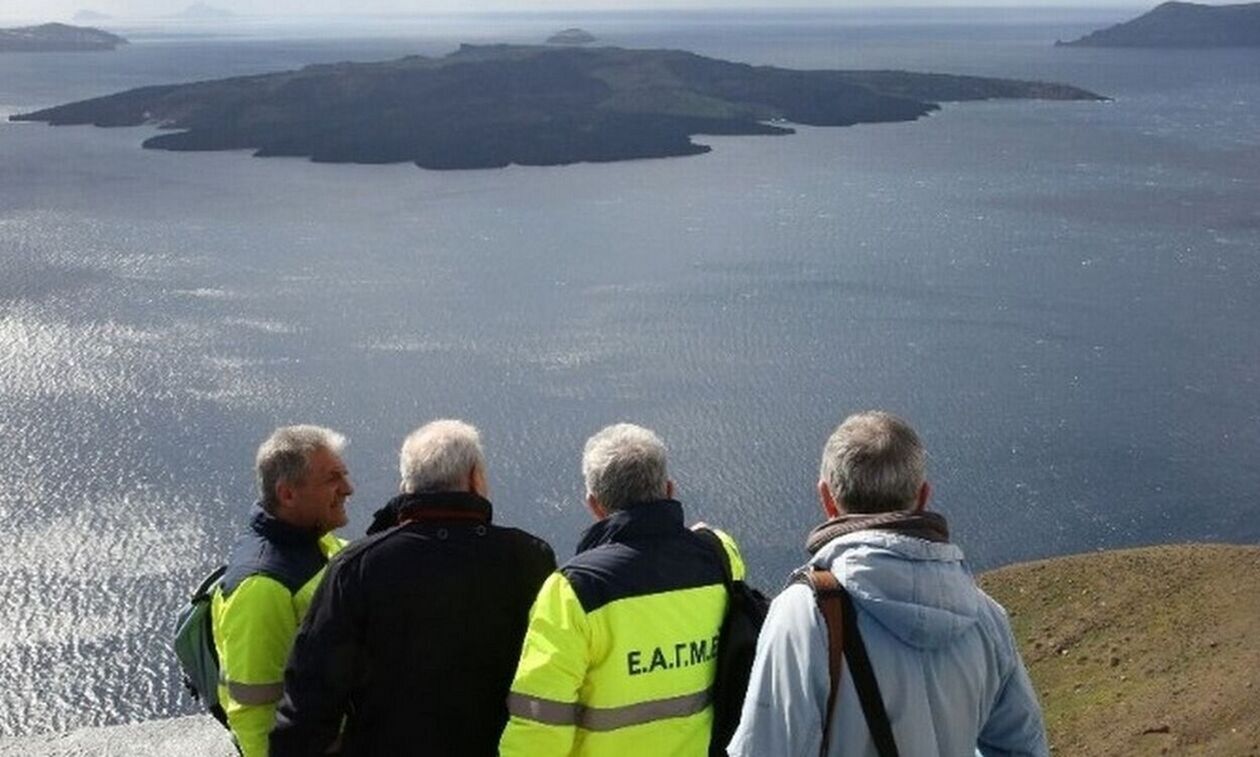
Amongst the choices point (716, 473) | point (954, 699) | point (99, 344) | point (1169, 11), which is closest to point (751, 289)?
point (716, 473)

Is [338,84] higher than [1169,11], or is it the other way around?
[1169,11]

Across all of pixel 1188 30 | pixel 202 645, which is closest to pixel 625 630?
pixel 202 645

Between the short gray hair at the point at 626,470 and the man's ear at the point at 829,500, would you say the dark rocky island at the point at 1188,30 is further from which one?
the man's ear at the point at 829,500

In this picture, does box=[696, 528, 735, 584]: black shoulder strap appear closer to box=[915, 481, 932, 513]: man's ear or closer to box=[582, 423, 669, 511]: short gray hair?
box=[582, 423, 669, 511]: short gray hair

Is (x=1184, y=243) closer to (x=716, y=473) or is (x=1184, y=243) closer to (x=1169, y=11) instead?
(x=716, y=473)

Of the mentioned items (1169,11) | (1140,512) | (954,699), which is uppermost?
(1169,11)

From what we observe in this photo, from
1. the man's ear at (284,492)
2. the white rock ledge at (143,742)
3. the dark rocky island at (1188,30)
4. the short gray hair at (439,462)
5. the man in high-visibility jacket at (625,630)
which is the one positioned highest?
→ the dark rocky island at (1188,30)

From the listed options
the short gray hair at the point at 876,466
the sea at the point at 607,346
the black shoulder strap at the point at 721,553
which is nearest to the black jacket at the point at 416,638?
the black shoulder strap at the point at 721,553
